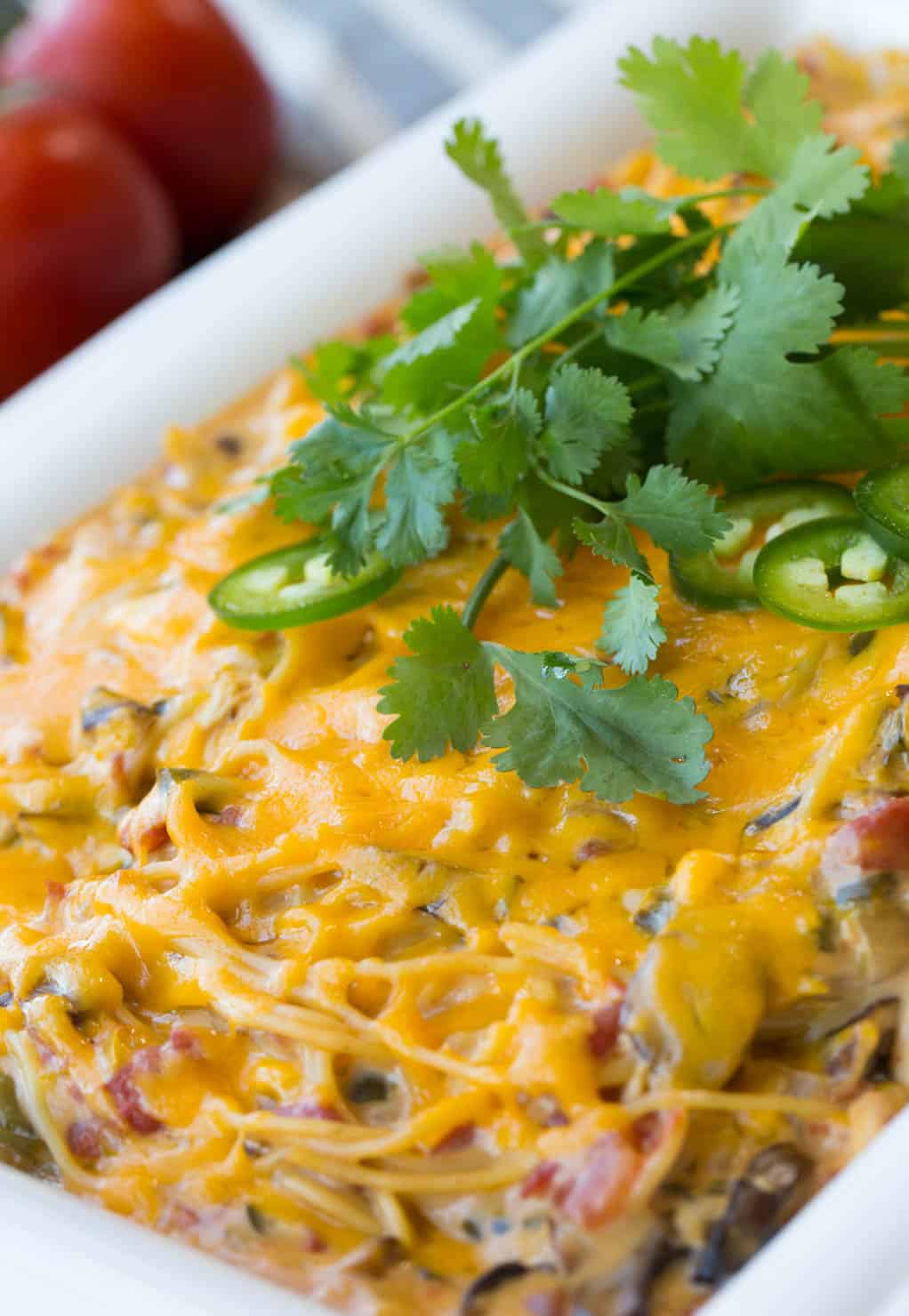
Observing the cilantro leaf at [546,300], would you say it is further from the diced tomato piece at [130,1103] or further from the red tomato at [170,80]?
the red tomato at [170,80]

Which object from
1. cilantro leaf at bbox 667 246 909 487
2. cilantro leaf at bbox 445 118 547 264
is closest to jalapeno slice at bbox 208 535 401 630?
cilantro leaf at bbox 667 246 909 487

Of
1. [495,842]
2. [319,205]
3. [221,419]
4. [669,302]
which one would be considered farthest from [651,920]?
[319,205]

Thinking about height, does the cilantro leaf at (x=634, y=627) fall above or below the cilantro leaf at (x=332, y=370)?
below

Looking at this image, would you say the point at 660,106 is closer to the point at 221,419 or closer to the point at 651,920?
the point at 221,419

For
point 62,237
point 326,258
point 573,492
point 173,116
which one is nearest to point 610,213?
point 573,492

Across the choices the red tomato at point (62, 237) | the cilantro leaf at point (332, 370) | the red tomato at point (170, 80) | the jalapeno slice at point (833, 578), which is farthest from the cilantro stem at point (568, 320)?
the red tomato at point (170, 80)

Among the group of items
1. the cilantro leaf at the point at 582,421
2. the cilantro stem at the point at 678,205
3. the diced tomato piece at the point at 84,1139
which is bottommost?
the diced tomato piece at the point at 84,1139

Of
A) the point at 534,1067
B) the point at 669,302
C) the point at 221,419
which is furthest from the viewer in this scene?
the point at 221,419
